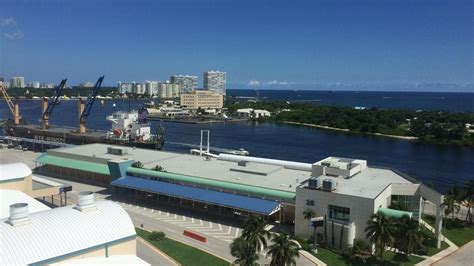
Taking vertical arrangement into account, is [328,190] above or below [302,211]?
above

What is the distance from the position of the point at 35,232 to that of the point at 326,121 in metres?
108

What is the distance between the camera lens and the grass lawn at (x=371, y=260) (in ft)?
79.4

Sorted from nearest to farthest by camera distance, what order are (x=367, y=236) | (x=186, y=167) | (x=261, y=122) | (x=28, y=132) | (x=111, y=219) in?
(x=111, y=219) < (x=367, y=236) < (x=186, y=167) < (x=28, y=132) < (x=261, y=122)

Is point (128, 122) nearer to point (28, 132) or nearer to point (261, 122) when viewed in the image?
point (28, 132)

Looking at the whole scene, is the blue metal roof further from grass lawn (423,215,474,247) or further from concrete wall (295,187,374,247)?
grass lawn (423,215,474,247)

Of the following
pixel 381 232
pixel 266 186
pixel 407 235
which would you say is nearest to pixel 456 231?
pixel 407 235

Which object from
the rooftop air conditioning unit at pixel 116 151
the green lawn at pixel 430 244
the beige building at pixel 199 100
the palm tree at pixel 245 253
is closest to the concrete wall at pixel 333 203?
the green lawn at pixel 430 244

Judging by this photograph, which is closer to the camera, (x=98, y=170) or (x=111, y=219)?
(x=111, y=219)

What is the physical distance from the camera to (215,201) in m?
32.1

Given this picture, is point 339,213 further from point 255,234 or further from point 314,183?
point 255,234

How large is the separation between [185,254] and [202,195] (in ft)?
29.2

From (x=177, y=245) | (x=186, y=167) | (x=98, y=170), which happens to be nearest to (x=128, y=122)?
(x=98, y=170)

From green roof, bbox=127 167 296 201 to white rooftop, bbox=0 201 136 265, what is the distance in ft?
46.4

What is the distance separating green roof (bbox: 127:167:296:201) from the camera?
3123cm
